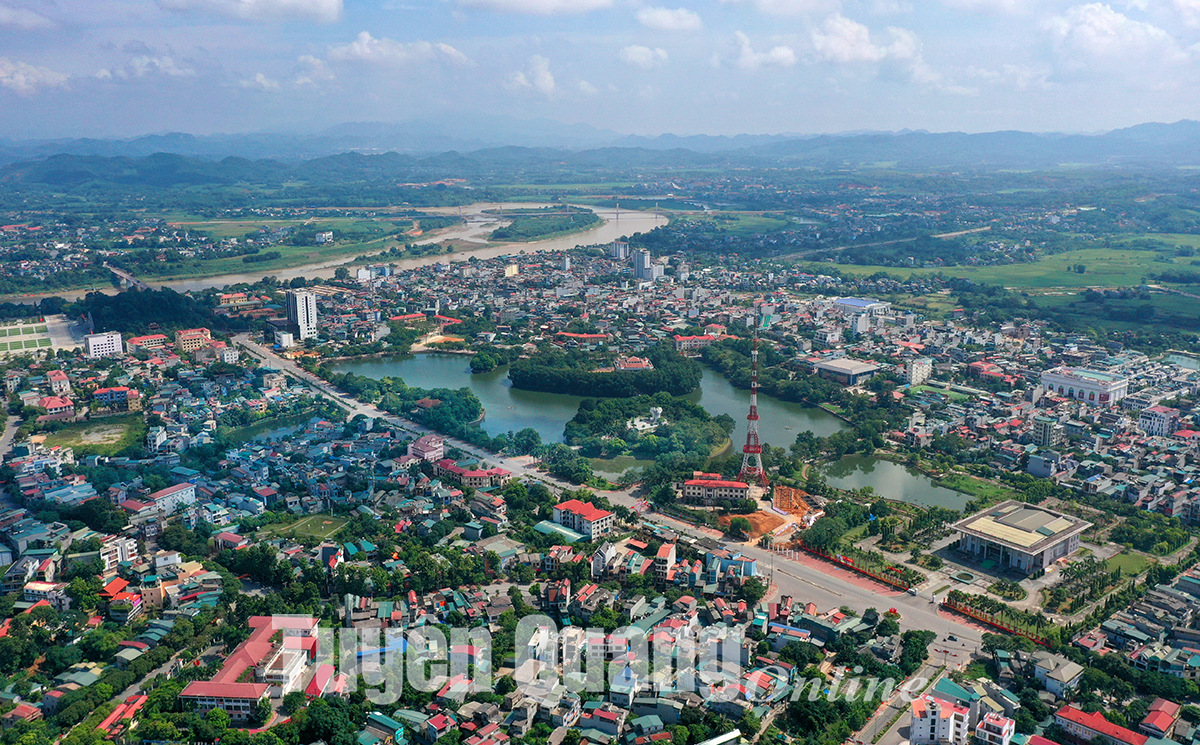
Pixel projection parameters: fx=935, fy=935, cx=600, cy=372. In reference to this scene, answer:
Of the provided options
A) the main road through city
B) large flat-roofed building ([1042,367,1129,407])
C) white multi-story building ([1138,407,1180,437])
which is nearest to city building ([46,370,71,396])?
the main road through city

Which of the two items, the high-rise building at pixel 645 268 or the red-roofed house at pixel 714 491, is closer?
the red-roofed house at pixel 714 491

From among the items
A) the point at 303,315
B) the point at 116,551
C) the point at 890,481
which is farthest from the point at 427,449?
the point at 303,315

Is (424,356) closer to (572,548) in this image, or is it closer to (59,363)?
(59,363)

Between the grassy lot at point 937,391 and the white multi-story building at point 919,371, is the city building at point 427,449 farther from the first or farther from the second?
the white multi-story building at point 919,371

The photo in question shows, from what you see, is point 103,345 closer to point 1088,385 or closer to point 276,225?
point 1088,385

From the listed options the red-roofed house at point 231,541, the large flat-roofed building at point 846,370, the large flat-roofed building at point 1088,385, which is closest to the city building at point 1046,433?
the large flat-roofed building at point 1088,385
